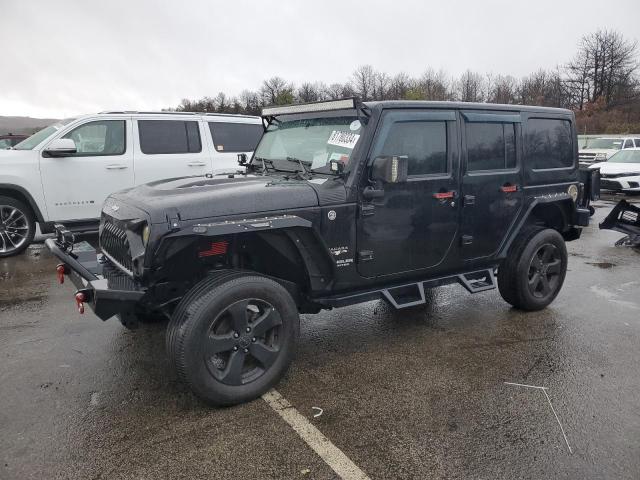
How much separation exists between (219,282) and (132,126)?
558 cm

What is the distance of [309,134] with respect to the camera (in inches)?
172

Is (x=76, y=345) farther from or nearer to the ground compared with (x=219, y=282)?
nearer to the ground

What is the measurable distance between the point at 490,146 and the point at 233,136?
523cm

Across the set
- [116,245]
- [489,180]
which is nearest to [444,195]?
[489,180]

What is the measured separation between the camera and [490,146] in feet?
15.3

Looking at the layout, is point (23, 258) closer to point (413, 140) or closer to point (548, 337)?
point (413, 140)

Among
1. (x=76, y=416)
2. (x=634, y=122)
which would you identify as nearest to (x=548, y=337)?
(x=76, y=416)

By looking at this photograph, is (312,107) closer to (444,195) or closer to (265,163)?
(265,163)

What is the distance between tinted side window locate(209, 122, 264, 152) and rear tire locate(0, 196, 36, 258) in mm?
3029

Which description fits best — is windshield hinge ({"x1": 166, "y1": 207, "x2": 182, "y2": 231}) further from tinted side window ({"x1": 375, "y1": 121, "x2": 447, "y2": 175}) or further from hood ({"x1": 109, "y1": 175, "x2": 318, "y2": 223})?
tinted side window ({"x1": 375, "y1": 121, "x2": 447, "y2": 175})

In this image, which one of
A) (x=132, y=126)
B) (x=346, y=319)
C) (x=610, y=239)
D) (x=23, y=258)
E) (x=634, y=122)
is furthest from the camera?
(x=634, y=122)

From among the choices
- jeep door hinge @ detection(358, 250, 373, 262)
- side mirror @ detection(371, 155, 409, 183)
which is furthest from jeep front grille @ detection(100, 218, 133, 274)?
side mirror @ detection(371, 155, 409, 183)

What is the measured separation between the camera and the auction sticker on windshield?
154 inches

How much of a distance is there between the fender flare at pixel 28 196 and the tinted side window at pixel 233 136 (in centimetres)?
285
